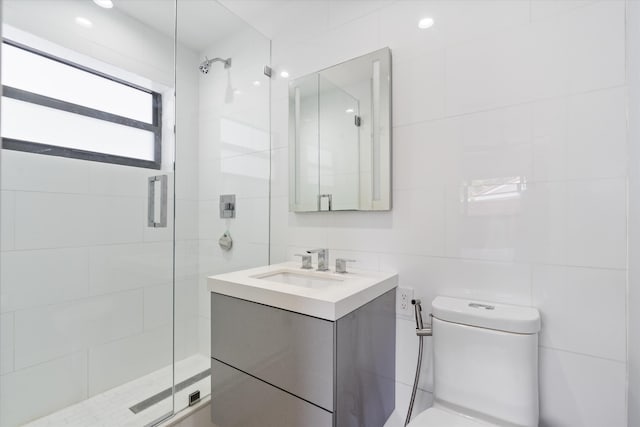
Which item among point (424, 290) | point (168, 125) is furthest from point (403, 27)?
point (168, 125)

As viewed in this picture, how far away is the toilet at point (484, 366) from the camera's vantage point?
90 cm

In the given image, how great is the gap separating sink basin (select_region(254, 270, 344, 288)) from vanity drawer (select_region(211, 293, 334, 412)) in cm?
23

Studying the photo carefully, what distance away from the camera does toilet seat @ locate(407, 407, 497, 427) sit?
35.6 inches

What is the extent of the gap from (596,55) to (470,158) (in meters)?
0.47

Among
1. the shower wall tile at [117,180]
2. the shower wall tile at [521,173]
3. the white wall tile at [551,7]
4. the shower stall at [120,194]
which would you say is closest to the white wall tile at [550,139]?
the shower wall tile at [521,173]

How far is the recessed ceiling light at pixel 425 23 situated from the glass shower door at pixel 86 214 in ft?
4.50

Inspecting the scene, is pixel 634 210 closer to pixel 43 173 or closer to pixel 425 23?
pixel 425 23

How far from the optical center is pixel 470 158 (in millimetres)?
1133

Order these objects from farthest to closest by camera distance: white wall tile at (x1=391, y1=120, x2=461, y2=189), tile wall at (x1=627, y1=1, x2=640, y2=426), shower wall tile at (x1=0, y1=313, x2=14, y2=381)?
shower wall tile at (x1=0, y1=313, x2=14, y2=381) < white wall tile at (x1=391, y1=120, x2=461, y2=189) < tile wall at (x1=627, y1=1, x2=640, y2=426)

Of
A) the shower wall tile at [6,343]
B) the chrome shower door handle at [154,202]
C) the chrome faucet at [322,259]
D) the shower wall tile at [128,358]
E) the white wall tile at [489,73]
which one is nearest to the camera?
the white wall tile at [489,73]

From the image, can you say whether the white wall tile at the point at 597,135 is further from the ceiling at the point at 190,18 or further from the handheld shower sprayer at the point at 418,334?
the ceiling at the point at 190,18

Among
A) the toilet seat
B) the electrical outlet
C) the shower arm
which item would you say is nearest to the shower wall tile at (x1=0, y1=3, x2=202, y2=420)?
the shower arm

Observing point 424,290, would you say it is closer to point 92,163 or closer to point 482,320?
point 482,320

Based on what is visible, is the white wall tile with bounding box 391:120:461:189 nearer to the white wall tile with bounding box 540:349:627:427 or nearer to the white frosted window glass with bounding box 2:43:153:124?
the white wall tile with bounding box 540:349:627:427
